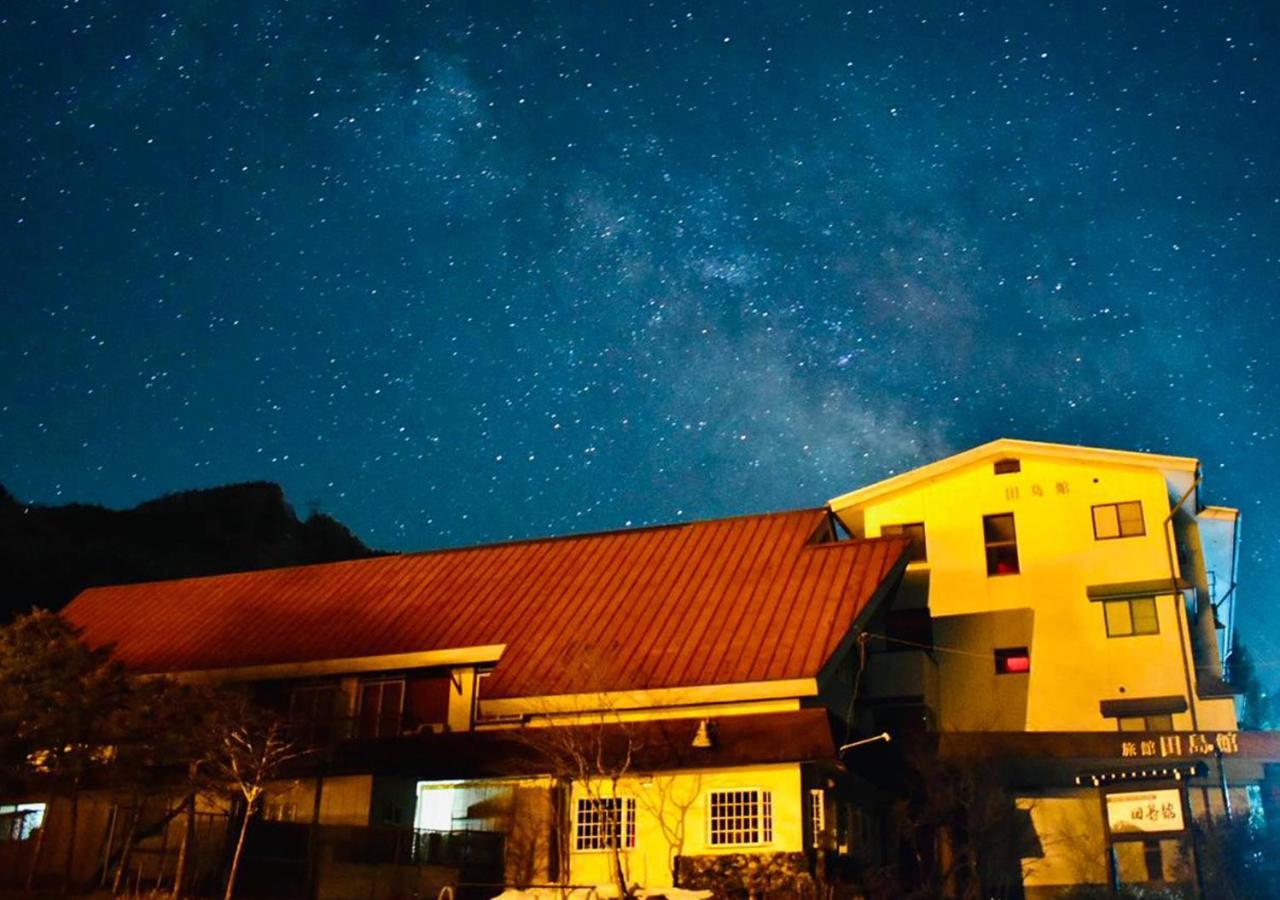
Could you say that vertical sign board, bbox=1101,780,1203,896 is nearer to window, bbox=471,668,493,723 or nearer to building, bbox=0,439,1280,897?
building, bbox=0,439,1280,897

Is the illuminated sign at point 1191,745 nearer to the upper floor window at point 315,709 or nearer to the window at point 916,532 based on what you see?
the window at point 916,532

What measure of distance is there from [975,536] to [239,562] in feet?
170

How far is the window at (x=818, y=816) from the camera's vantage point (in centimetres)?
2611

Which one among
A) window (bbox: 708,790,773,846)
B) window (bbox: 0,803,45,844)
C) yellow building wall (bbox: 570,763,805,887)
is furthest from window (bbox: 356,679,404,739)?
window (bbox: 708,790,773,846)

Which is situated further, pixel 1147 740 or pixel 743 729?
pixel 1147 740

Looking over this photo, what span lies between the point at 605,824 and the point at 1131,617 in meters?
19.7

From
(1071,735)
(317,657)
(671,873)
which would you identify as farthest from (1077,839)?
(317,657)

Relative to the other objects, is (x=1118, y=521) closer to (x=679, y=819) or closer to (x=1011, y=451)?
(x=1011, y=451)

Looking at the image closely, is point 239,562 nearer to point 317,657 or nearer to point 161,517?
point 161,517

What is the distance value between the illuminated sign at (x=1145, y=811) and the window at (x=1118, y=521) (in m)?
9.84

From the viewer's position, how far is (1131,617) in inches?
1479

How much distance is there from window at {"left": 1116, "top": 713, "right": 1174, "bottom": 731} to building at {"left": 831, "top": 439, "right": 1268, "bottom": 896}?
43mm

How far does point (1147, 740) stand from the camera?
3019 cm

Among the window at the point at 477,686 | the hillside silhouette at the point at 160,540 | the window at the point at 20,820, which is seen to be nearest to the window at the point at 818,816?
the window at the point at 477,686
